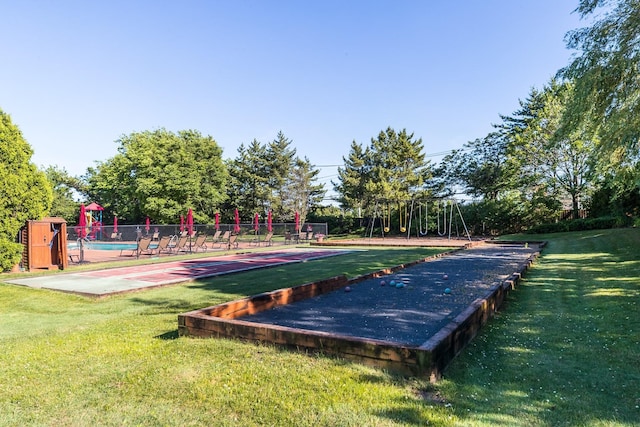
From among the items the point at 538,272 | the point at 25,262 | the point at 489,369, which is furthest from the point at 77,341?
the point at 538,272

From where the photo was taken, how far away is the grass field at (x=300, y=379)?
2504 millimetres

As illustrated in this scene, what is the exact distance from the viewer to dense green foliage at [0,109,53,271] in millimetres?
9852

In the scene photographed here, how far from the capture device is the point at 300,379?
2971 mm

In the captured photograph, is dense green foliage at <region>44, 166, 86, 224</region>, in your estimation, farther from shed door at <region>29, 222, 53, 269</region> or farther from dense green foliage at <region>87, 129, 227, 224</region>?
shed door at <region>29, 222, 53, 269</region>

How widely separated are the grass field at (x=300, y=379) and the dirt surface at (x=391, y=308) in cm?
73

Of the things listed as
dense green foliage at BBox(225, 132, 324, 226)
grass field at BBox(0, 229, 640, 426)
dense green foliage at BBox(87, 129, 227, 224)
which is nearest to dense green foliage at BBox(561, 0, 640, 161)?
grass field at BBox(0, 229, 640, 426)

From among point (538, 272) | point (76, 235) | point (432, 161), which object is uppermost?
point (432, 161)

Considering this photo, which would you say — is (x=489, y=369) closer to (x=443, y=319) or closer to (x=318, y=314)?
(x=443, y=319)

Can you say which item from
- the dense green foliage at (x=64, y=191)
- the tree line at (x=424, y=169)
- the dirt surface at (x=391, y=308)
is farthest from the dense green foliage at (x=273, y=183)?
the dirt surface at (x=391, y=308)

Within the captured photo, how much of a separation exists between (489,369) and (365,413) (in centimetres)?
144

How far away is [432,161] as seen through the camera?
41.4 metres

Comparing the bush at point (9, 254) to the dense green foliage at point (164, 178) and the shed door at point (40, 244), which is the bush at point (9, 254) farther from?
the dense green foliage at point (164, 178)

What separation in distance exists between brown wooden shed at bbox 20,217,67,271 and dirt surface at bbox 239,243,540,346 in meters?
9.01

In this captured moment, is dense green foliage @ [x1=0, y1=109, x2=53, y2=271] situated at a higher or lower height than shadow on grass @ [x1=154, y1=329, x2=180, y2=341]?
higher
